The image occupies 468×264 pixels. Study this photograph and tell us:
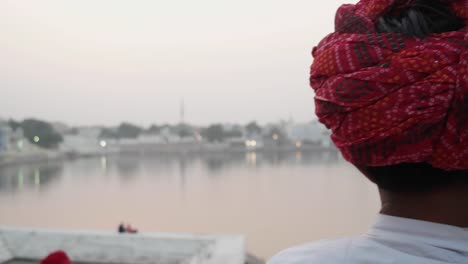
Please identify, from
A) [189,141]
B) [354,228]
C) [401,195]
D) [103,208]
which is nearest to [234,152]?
[189,141]

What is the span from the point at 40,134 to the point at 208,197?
8937 mm

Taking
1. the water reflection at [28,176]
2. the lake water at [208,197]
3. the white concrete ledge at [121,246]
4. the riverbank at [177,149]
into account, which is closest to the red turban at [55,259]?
the white concrete ledge at [121,246]

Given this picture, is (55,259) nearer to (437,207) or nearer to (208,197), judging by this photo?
(437,207)

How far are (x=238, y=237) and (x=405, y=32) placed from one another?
2864mm

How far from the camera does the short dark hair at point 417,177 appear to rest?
0.27m

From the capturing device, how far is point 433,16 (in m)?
0.27

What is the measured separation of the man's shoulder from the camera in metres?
0.26

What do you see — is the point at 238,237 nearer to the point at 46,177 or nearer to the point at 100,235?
the point at 100,235

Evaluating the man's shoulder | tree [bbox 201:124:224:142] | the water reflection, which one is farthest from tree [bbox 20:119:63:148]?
the man's shoulder

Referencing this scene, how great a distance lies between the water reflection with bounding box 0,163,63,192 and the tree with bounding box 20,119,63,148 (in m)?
1.07

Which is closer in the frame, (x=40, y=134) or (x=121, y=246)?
(x=121, y=246)

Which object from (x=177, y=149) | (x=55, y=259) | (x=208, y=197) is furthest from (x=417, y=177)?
(x=177, y=149)

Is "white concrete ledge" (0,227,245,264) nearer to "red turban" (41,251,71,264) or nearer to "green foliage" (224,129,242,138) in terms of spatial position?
"red turban" (41,251,71,264)

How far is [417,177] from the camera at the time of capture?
276mm
